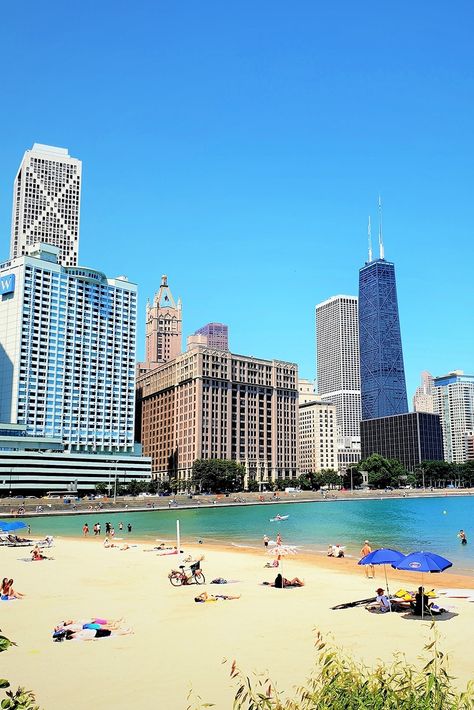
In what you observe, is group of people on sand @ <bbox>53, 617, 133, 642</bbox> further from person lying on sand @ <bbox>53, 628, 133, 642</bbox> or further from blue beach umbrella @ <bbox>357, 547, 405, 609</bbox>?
blue beach umbrella @ <bbox>357, 547, 405, 609</bbox>

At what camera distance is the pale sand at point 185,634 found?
57.6 ft

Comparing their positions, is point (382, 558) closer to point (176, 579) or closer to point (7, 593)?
point (176, 579)

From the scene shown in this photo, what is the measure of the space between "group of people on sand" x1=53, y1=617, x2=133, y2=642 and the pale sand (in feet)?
1.46

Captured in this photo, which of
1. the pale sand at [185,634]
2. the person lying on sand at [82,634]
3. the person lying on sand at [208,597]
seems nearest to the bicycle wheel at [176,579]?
the pale sand at [185,634]

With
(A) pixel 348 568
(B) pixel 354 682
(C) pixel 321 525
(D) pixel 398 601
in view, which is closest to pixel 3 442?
(C) pixel 321 525

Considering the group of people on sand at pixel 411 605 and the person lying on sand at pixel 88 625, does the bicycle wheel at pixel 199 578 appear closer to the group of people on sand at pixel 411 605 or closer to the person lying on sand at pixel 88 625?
the group of people on sand at pixel 411 605

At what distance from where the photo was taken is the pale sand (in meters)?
17.6

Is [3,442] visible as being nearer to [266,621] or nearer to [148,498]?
[148,498]

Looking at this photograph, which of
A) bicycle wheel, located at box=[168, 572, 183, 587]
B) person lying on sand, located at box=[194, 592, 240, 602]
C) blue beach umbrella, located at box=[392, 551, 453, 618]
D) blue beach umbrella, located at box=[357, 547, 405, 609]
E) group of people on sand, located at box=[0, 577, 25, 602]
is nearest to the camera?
blue beach umbrella, located at box=[392, 551, 453, 618]

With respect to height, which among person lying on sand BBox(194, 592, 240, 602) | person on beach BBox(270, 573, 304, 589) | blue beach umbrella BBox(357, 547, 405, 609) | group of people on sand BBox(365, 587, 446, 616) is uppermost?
blue beach umbrella BBox(357, 547, 405, 609)

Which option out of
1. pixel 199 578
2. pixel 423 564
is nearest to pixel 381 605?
pixel 423 564

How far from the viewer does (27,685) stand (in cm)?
1791

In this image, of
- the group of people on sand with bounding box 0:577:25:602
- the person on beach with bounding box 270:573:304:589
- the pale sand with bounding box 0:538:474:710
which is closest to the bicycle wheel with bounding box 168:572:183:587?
the pale sand with bounding box 0:538:474:710

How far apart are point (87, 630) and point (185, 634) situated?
142 inches
